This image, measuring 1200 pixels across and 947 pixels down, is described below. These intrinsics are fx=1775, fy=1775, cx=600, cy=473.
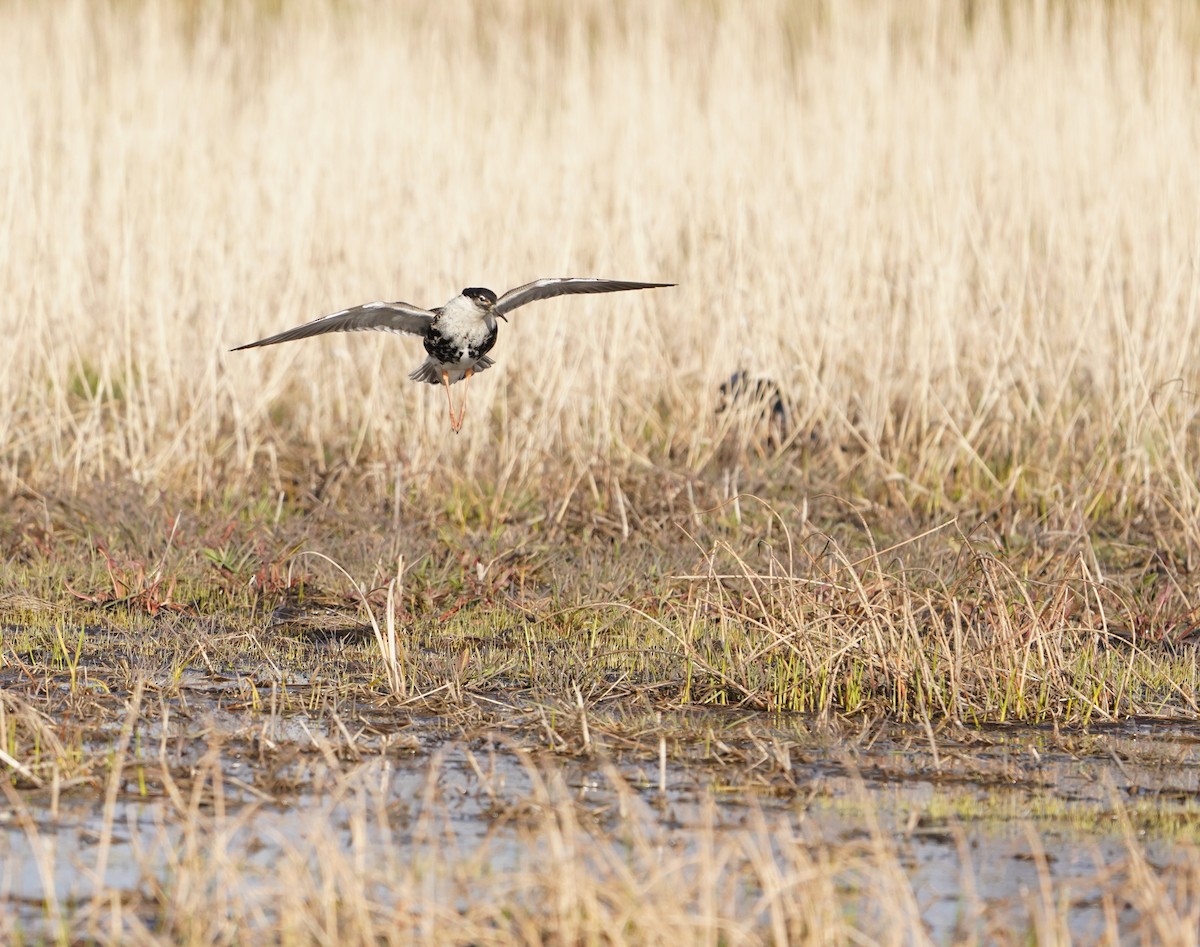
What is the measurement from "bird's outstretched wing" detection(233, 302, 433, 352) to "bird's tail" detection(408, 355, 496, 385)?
12 cm

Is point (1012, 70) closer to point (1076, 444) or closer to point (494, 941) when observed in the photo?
point (1076, 444)

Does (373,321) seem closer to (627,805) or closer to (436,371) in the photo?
(436,371)

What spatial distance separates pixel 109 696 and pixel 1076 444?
14.4 ft

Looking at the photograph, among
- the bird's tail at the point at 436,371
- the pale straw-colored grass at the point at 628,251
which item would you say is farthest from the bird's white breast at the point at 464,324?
the pale straw-colored grass at the point at 628,251

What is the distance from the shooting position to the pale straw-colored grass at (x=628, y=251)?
7289mm

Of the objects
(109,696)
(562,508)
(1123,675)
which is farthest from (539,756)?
(562,508)

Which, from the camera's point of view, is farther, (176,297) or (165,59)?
(165,59)

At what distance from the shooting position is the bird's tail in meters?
5.50

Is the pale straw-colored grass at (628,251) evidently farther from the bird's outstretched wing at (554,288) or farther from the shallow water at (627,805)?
the shallow water at (627,805)

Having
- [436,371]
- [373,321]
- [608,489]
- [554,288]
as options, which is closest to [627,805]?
[554,288]

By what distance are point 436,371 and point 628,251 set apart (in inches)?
101

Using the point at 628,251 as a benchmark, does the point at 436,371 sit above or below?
below

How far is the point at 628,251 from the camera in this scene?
807 cm

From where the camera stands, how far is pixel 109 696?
178 inches
